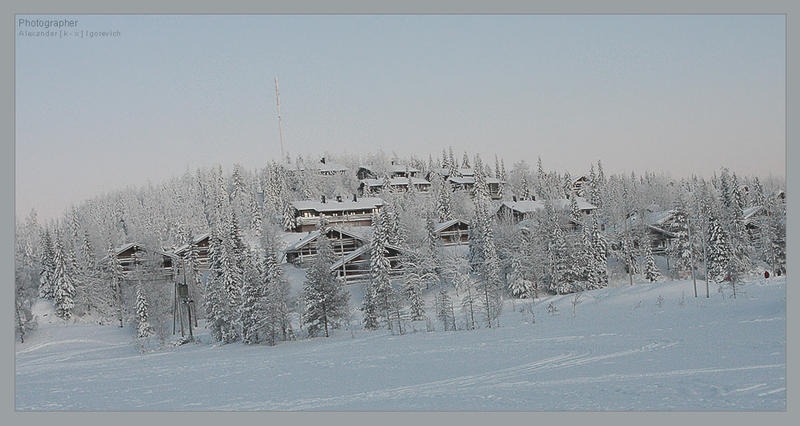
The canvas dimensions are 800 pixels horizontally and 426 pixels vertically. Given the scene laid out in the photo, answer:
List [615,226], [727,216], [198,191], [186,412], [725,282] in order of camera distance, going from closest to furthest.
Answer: [186,412]
[725,282]
[727,216]
[198,191]
[615,226]

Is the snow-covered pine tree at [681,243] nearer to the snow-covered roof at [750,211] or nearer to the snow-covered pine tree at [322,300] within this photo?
the snow-covered roof at [750,211]

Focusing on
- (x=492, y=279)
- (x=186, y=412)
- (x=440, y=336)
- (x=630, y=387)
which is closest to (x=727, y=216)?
(x=492, y=279)

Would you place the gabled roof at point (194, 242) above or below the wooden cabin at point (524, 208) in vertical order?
below

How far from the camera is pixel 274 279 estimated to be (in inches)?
830

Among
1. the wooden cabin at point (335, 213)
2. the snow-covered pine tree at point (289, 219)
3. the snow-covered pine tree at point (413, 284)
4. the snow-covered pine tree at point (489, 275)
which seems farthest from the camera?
the snow-covered pine tree at point (289, 219)

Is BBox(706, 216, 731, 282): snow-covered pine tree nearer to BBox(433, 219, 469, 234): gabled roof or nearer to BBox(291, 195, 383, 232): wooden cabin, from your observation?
BBox(433, 219, 469, 234): gabled roof

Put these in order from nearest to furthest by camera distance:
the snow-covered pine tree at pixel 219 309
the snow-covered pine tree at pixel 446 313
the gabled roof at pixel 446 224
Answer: the snow-covered pine tree at pixel 446 313
the snow-covered pine tree at pixel 219 309
the gabled roof at pixel 446 224

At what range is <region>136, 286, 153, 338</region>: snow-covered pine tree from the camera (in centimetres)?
2345

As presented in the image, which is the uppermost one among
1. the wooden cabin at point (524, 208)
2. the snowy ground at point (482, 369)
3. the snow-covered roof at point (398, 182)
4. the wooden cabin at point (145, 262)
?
the snow-covered roof at point (398, 182)

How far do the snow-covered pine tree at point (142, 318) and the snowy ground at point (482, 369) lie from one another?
13.1 ft

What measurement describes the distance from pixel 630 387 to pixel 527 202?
127 ft

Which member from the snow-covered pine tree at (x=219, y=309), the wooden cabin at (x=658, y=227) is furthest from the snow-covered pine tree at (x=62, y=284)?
the wooden cabin at (x=658, y=227)

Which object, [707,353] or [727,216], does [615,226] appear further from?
[707,353]

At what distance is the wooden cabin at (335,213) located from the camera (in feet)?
138
